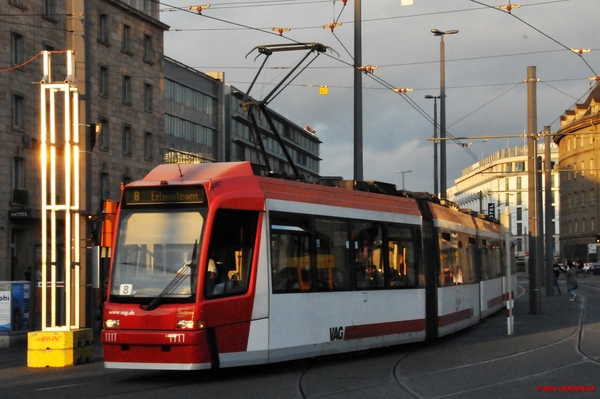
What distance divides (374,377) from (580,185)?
9628cm

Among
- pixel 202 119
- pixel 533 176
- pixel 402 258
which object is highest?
pixel 202 119

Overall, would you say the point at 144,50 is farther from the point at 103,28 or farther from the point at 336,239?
the point at 336,239

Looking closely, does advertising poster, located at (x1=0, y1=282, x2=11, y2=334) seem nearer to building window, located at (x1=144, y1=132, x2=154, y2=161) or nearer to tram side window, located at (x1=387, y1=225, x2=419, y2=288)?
tram side window, located at (x1=387, y1=225, x2=419, y2=288)

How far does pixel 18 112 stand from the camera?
40344 millimetres

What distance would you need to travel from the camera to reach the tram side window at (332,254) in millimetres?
14625

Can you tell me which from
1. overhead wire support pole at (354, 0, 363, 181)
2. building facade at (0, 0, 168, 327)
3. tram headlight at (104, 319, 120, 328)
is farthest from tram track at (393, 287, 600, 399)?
building facade at (0, 0, 168, 327)

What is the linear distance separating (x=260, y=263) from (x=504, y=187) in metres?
128

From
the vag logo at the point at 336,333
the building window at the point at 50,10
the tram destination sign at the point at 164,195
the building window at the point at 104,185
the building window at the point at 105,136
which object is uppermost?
the building window at the point at 50,10

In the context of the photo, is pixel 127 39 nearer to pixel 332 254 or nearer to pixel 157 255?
pixel 332 254

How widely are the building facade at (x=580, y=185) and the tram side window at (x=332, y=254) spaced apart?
259ft

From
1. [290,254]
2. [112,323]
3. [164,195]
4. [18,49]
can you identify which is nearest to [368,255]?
[290,254]

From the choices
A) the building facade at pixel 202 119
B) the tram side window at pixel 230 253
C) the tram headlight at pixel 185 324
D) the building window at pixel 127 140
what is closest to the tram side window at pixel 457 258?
the tram side window at pixel 230 253

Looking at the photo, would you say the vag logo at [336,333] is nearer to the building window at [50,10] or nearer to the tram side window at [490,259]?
the tram side window at [490,259]


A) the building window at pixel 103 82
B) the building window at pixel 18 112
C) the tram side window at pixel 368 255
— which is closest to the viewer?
the tram side window at pixel 368 255
